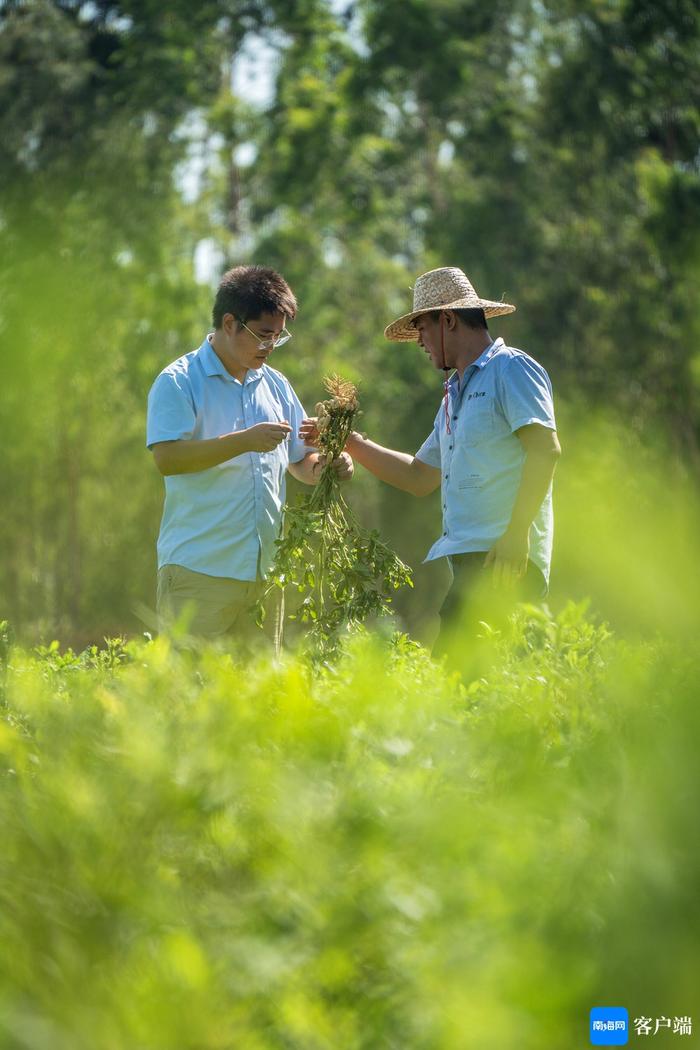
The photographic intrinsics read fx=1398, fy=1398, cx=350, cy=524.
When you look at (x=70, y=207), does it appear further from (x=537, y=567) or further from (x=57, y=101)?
(x=537, y=567)

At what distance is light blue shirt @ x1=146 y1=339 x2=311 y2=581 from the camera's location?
5004 millimetres

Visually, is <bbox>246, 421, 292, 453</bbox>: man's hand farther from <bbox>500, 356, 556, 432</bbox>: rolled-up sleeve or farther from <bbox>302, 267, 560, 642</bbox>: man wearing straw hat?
<bbox>500, 356, 556, 432</bbox>: rolled-up sleeve

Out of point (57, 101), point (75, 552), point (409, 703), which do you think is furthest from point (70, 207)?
point (409, 703)

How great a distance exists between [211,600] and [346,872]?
3157mm

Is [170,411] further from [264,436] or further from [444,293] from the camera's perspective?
[444,293]

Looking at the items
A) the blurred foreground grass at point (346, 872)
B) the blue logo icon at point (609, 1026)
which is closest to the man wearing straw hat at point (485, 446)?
the blurred foreground grass at point (346, 872)

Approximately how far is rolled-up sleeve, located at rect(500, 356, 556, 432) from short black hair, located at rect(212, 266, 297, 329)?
86 centimetres

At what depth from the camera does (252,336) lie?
504 centimetres

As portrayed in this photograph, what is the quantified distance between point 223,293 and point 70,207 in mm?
18596

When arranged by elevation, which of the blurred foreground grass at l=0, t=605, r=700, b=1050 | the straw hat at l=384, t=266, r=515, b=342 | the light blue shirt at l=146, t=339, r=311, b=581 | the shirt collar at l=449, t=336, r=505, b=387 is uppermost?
the straw hat at l=384, t=266, r=515, b=342

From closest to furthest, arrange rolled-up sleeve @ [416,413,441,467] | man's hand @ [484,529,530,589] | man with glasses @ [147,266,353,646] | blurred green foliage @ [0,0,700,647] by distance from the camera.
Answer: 1. man's hand @ [484,529,530,589]
2. man with glasses @ [147,266,353,646]
3. rolled-up sleeve @ [416,413,441,467]
4. blurred green foliage @ [0,0,700,647]

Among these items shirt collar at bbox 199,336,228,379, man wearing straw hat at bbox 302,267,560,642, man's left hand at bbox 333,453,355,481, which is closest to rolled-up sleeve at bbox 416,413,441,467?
man wearing straw hat at bbox 302,267,560,642

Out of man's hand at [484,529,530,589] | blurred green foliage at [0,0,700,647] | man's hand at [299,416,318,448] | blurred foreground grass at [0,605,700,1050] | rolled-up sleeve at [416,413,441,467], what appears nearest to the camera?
blurred foreground grass at [0,605,700,1050]

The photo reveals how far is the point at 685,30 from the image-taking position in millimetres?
20859
